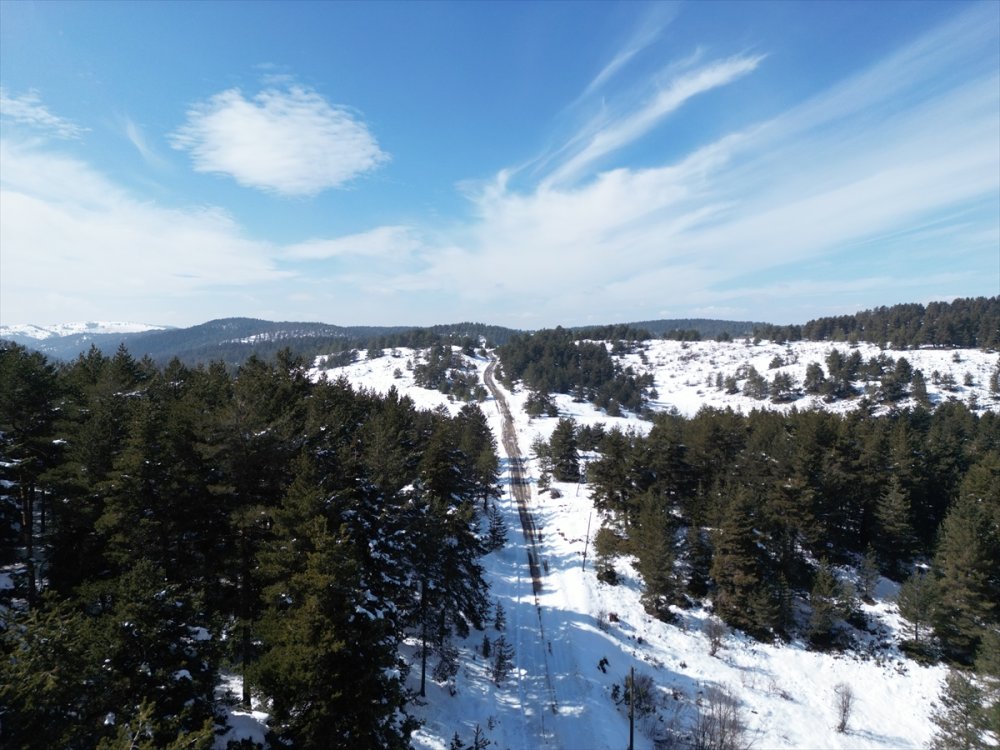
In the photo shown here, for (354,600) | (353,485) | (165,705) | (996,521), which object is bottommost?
(996,521)

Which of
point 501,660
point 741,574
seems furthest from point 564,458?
point 501,660

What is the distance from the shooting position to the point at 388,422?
3338cm

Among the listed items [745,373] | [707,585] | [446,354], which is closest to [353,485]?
[707,585]

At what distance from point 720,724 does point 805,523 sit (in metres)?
22.1

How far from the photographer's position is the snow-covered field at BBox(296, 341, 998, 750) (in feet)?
82.7

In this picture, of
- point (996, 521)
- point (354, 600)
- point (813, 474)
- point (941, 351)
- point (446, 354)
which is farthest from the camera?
point (446, 354)

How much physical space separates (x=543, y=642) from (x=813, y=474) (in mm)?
29713

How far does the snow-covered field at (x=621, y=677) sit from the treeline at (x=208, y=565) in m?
3.21

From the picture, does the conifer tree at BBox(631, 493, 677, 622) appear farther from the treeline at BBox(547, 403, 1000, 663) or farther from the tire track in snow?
the tire track in snow

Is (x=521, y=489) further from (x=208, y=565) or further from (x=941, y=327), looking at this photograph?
(x=941, y=327)

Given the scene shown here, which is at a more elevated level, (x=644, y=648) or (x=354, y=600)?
(x=354, y=600)

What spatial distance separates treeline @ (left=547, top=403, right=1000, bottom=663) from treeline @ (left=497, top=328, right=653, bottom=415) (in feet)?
213

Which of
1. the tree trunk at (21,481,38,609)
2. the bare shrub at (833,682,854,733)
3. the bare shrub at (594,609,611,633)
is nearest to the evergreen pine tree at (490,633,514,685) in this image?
the bare shrub at (594,609,611,633)

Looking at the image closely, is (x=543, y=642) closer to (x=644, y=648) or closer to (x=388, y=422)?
(x=644, y=648)
